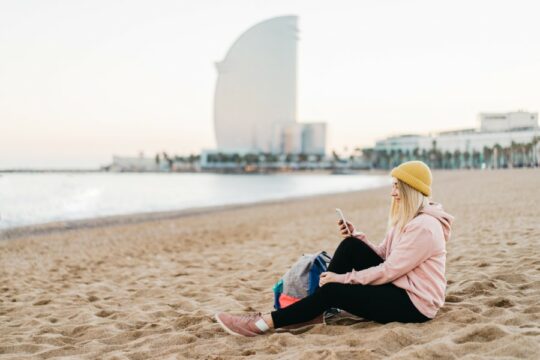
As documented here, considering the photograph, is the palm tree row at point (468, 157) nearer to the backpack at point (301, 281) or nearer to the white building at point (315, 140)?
the white building at point (315, 140)

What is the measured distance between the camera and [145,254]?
6684 mm

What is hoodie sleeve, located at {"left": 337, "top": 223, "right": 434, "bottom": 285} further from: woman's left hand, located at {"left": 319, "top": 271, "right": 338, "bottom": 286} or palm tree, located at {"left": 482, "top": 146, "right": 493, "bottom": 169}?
palm tree, located at {"left": 482, "top": 146, "right": 493, "bottom": 169}

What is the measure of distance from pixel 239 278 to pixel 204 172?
111 meters

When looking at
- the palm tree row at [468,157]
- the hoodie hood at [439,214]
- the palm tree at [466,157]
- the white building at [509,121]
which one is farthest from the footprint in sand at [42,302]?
the white building at [509,121]

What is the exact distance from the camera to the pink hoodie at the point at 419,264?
94.3 inches

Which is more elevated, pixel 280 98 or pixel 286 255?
pixel 280 98

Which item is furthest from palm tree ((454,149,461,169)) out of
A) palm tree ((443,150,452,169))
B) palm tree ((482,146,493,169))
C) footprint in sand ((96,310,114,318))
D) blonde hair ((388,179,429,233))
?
blonde hair ((388,179,429,233))

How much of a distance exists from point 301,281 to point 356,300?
334mm

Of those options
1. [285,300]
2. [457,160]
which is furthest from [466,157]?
[285,300]

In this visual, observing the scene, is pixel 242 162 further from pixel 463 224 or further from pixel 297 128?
pixel 463 224

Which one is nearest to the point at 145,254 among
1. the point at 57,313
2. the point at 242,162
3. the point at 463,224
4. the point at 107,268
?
the point at 107,268

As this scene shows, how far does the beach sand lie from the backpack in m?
0.24

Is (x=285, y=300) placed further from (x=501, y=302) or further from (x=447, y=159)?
(x=447, y=159)

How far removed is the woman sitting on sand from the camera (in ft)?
7.92
